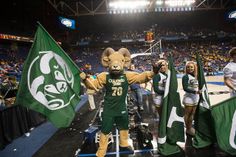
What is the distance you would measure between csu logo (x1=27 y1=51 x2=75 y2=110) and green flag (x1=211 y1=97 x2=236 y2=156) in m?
2.42

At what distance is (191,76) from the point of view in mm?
3918

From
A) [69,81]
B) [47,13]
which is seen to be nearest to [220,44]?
Answer: [47,13]

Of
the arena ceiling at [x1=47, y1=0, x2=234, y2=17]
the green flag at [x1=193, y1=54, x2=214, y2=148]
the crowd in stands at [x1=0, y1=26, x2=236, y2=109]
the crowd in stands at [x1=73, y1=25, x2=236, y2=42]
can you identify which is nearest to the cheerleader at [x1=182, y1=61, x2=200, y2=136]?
the green flag at [x1=193, y1=54, x2=214, y2=148]

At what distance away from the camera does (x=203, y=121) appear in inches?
134

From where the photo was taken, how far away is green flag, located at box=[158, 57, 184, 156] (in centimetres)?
330

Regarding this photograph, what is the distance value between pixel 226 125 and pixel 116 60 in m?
2.10

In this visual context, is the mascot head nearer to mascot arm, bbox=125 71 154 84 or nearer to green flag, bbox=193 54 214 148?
mascot arm, bbox=125 71 154 84

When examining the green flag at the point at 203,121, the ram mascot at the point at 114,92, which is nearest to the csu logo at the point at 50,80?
the ram mascot at the point at 114,92

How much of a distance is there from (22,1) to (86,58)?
1435 cm

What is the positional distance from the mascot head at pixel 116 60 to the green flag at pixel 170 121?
→ 0.84 metres

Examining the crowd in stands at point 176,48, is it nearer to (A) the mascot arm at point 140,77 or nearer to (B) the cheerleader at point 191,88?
(B) the cheerleader at point 191,88

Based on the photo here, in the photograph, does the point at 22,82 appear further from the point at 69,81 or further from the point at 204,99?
the point at 204,99

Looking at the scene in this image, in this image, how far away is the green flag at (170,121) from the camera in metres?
3.30

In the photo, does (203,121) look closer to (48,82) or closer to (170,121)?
(170,121)
